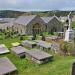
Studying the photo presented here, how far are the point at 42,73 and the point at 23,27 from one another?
28879mm

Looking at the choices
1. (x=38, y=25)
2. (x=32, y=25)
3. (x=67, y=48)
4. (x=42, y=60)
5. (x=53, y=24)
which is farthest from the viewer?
(x=53, y=24)

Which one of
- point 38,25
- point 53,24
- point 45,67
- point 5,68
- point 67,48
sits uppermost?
point 53,24

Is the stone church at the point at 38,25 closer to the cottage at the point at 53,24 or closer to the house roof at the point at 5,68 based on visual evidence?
the cottage at the point at 53,24

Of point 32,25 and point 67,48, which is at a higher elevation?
point 32,25

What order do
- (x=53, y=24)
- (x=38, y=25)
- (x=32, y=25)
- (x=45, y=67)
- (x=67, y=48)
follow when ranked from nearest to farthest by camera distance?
(x=45, y=67), (x=67, y=48), (x=32, y=25), (x=38, y=25), (x=53, y=24)

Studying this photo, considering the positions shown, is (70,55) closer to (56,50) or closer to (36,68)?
(56,50)

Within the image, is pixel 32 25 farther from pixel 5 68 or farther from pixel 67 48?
pixel 5 68

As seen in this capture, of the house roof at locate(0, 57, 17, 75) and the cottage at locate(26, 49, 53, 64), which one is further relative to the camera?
the cottage at locate(26, 49, 53, 64)

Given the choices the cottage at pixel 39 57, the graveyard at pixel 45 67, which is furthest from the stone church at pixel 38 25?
the cottage at pixel 39 57

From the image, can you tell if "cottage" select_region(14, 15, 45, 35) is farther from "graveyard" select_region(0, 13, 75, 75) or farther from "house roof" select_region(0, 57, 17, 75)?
"house roof" select_region(0, 57, 17, 75)

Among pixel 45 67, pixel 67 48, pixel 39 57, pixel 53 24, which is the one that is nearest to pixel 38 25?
pixel 53 24

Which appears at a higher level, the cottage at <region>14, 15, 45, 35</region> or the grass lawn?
the cottage at <region>14, 15, 45, 35</region>

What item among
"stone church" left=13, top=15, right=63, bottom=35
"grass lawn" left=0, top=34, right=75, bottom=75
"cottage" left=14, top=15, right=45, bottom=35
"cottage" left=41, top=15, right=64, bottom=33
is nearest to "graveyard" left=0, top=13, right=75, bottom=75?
"grass lawn" left=0, top=34, right=75, bottom=75

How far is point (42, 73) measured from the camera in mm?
14609
